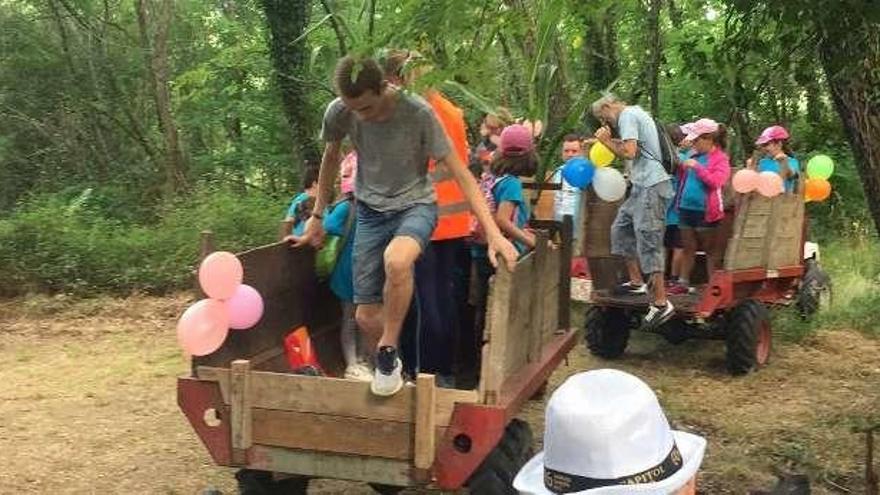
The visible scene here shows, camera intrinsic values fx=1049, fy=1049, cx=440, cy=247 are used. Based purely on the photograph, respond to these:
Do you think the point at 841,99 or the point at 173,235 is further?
the point at 173,235

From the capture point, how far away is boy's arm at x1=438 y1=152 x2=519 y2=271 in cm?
395

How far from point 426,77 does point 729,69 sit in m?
1.75

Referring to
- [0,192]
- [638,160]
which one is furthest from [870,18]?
[0,192]

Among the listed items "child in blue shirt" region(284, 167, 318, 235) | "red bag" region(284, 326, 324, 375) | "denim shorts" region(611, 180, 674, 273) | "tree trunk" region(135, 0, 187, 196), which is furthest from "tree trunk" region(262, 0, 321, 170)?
"red bag" region(284, 326, 324, 375)

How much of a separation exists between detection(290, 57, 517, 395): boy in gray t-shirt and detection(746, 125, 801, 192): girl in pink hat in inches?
191

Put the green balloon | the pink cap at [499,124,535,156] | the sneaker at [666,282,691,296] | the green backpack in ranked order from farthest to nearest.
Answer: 1. the green balloon
2. the sneaker at [666,282,691,296]
3. the pink cap at [499,124,535,156]
4. the green backpack

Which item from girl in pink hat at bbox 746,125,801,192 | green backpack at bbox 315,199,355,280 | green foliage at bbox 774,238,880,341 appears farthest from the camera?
girl in pink hat at bbox 746,125,801,192

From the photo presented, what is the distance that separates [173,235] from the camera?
34.9ft

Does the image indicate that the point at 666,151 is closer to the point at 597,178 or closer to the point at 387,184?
the point at 597,178

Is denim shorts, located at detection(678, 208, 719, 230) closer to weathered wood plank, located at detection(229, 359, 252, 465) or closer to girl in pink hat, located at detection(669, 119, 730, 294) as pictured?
girl in pink hat, located at detection(669, 119, 730, 294)

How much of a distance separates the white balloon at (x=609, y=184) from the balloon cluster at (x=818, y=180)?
2.14 m

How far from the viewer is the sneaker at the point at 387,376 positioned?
3.85m

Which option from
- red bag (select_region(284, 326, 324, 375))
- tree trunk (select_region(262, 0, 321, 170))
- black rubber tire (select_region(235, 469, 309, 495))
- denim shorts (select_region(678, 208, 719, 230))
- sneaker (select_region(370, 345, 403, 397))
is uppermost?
tree trunk (select_region(262, 0, 321, 170))

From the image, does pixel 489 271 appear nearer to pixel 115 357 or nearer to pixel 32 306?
pixel 115 357
